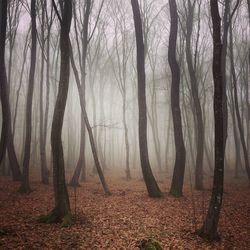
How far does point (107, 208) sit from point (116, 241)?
3.24m

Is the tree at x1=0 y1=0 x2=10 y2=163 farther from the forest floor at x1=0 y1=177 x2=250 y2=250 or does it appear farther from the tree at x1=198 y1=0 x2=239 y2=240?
the tree at x1=198 y1=0 x2=239 y2=240

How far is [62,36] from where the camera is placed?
8.00m

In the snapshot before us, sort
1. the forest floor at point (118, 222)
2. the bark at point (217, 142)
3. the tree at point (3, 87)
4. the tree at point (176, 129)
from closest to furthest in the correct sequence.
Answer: the forest floor at point (118, 222)
the bark at point (217, 142)
the tree at point (3, 87)
the tree at point (176, 129)

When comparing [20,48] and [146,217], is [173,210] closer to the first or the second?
[146,217]

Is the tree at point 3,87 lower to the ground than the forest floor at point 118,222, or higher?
higher

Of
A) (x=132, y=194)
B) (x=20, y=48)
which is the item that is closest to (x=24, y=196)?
(x=132, y=194)

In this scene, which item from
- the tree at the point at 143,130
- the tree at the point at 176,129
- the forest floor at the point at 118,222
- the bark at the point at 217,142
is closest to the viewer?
the forest floor at the point at 118,222

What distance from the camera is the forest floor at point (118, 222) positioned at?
19.8 feet

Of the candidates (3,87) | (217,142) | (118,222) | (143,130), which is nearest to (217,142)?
(217,142)

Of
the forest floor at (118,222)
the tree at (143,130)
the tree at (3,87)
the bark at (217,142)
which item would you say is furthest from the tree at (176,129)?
the tree at (3,87)

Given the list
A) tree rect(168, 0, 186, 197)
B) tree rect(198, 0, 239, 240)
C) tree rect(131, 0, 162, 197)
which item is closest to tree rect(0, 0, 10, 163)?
tree rect(131, 0, 162, 197)

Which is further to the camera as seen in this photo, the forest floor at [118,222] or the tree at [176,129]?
the tree at [176,129]

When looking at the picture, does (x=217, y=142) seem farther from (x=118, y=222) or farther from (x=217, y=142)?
(x=118, y=222)

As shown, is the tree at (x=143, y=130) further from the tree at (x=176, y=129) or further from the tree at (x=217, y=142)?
the tree at (x=217, y=142)
